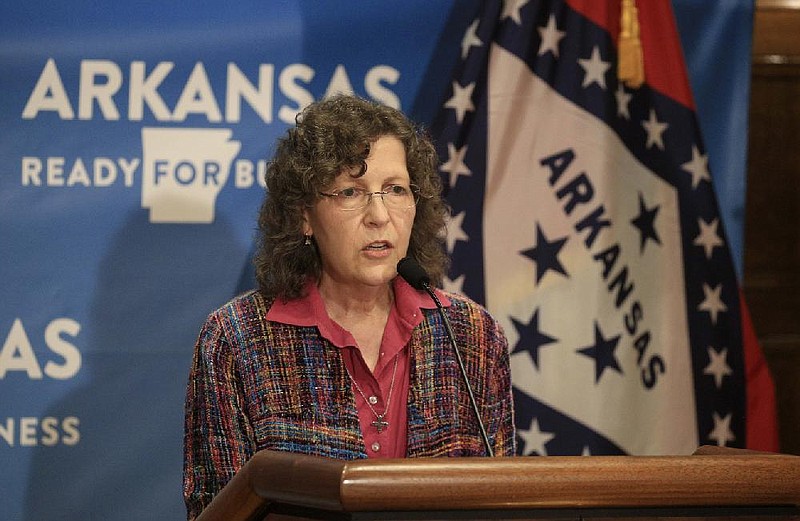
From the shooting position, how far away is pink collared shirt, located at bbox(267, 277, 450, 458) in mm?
2125

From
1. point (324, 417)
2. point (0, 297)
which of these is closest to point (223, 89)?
point (0, 297)

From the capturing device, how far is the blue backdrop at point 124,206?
3043mm

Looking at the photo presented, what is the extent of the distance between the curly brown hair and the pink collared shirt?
0.17 ft

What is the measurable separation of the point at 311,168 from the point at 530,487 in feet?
3.67

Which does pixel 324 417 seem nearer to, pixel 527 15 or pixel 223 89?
pixel 223 89

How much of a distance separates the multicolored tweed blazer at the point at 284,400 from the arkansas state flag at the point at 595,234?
101 cm

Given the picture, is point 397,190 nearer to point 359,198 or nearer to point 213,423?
point 359,198

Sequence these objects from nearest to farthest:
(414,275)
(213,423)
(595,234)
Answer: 1. (414,275)
2. (213,423)
3. (595,234)

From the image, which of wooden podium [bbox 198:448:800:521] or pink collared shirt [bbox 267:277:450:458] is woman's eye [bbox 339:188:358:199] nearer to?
pink collared shirt [bbox 267:277:450:458]

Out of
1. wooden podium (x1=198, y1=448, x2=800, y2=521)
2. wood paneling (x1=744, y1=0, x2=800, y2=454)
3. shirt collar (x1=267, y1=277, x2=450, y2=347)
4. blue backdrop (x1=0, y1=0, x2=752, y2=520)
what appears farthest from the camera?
wood paneling (x1=744, y1=0, x2=800, y2=454)

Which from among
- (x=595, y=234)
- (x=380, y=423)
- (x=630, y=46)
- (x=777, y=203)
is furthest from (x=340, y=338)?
(x=777, y=203)

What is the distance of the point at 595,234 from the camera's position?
3.22 metres

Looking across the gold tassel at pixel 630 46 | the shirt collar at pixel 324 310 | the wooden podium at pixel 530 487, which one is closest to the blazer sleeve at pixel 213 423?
the shirt collar at pixel 324 310

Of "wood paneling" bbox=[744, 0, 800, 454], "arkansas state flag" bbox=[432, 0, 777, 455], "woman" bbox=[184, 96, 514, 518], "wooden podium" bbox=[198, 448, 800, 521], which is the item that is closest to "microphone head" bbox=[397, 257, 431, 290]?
"woman" bbox=[184, 96, 514, 518]
